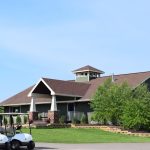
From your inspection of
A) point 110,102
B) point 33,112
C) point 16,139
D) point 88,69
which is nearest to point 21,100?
point 33,112

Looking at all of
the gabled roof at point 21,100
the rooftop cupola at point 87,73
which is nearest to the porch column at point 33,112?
the gabled roof at point 21,100

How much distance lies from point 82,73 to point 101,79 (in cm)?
401

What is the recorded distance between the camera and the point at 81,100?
49469 millimetres

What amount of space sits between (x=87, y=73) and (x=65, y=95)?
876 centimetres

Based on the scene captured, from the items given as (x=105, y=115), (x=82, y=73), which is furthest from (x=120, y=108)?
(x=82, y=73)

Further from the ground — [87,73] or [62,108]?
[87,73]

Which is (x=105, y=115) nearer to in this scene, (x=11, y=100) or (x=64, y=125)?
(x=64, y=125)

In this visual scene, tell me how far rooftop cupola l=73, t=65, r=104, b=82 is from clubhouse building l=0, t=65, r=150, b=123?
0.19m

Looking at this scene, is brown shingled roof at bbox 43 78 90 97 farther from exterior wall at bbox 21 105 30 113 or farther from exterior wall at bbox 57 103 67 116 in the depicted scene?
exterior wall at bbox 21 105 30 113

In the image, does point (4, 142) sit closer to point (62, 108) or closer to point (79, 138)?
point (79, 138)

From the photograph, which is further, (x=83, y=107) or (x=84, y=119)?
(x=83, y=107)

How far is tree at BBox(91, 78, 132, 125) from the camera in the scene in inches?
1743

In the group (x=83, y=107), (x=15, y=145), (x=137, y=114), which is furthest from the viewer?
(x=83, y=107)

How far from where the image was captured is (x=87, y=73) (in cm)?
5697
